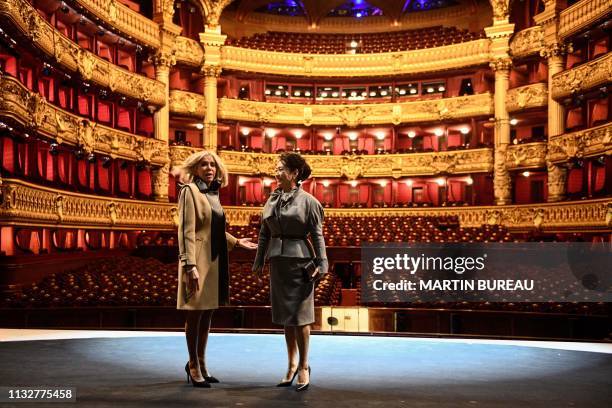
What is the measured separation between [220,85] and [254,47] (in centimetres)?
255

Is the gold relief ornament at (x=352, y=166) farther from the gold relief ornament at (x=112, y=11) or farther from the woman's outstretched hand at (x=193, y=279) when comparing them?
the woman's outstretched hand at (x=193, y=279)

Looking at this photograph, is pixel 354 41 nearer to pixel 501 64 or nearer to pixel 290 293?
pixel 501 64

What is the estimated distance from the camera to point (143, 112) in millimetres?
27734

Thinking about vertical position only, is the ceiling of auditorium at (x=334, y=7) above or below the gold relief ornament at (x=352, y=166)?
above

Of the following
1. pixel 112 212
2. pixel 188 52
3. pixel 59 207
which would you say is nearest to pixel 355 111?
pixel 188 52

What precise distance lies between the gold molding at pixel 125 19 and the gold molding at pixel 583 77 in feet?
53.7

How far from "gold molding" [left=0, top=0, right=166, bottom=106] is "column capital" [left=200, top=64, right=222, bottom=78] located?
317 cm

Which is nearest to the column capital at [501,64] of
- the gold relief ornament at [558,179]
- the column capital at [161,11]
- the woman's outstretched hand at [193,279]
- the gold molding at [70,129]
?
the gold relief ornament at [558,179]

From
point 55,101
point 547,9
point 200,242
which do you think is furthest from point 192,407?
point 547,9

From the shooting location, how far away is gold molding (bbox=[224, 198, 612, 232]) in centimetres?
2114

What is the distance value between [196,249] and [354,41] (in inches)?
1233

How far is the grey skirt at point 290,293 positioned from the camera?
15.2 ft

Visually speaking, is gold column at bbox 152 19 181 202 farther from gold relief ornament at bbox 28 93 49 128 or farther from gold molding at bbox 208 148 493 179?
gold relief ornament at bbox 28 93 49 128

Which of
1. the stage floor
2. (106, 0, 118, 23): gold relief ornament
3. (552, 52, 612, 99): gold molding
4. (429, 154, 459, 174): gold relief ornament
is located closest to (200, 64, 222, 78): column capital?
(106, 0, 118, 23): gold relief ornament
